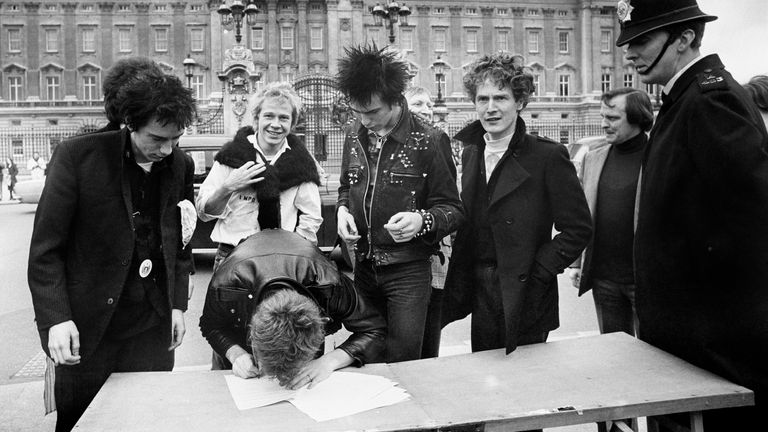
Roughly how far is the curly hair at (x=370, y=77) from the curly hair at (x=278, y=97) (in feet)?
1.72

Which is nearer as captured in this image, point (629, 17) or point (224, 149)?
point (629, 17)

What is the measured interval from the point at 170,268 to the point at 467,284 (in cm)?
149

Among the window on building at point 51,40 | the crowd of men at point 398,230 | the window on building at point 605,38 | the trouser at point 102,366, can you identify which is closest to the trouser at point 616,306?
the crowd of men at point 398,230

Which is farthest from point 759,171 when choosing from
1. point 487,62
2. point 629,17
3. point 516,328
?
point 487,62

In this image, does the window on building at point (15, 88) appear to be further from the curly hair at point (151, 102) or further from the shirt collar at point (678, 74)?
the shirt collar at point (678, 74)

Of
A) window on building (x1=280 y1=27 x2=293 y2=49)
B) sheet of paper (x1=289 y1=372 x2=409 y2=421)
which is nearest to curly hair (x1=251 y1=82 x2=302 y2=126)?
sheet of paper (x1=289 y1=372 x2=409 y2=421)

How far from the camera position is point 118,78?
2742mm

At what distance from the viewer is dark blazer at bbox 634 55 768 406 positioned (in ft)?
7.00

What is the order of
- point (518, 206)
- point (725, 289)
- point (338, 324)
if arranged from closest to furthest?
1. point (725, 289)
2. point (338, 324)
3. point (518, 206)

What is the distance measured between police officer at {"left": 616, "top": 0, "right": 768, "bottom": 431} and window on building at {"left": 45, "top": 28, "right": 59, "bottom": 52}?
179 ft

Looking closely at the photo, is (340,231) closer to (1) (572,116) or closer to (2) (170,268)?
(2) (170,268)

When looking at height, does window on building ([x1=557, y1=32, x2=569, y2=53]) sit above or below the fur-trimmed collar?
above

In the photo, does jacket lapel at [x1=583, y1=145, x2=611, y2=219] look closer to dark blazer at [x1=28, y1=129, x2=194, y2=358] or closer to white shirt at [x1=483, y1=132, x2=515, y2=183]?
white shirt at [x1=483, y1=132, x2=515, y2=183]

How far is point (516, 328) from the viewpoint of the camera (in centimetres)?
294
